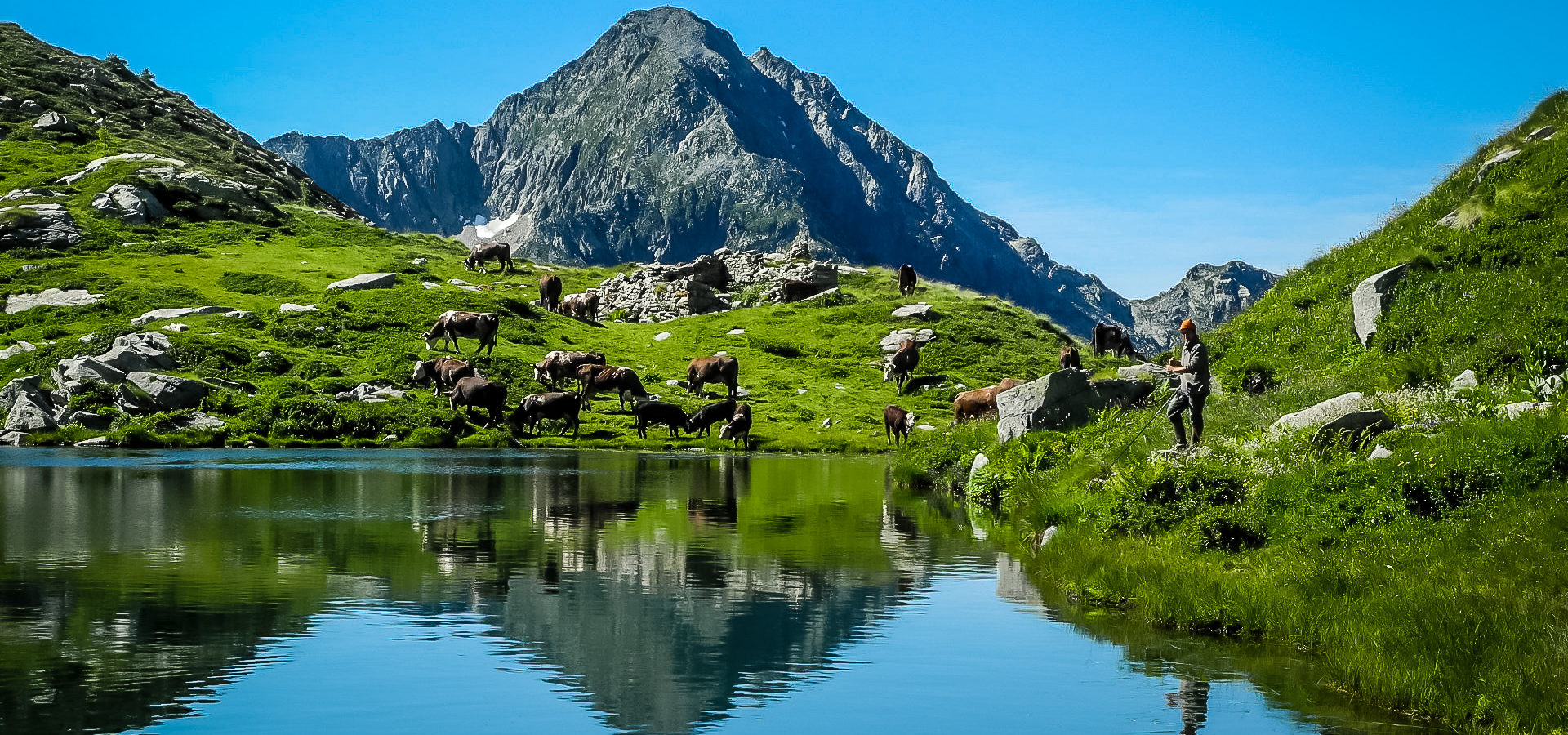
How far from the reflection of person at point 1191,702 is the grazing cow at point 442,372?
2333 inches

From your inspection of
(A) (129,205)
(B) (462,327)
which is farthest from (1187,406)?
(A) (129,205)

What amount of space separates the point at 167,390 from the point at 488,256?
67.5 m

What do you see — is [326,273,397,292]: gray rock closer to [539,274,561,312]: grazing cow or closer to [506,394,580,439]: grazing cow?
A: [539,274,561,312]: grazing cow

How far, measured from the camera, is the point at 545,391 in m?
72.4

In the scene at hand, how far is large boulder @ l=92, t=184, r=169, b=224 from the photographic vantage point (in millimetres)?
113750

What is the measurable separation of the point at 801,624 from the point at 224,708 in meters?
8.00

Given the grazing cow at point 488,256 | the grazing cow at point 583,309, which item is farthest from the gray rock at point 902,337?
the grazing cow at point 488,256

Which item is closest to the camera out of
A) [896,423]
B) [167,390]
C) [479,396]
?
[167,390]

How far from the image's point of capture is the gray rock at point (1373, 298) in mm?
31500

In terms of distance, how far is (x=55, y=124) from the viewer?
14512 centimetres

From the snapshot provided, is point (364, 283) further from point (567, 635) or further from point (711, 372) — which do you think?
point (567, 635)

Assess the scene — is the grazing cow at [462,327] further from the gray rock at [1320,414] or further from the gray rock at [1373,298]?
the gray rock at [1320,414]

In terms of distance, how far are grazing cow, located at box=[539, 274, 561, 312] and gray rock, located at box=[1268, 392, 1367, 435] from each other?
3591 inches

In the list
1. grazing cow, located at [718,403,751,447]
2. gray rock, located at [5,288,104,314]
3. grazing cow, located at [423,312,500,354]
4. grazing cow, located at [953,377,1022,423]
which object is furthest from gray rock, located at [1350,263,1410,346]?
gray rock, located at [5,288,104,314]
